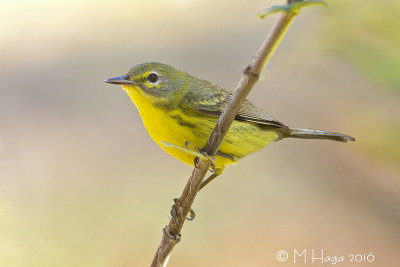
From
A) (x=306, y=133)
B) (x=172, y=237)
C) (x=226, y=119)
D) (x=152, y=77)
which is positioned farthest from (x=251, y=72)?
(x=306, y=133)

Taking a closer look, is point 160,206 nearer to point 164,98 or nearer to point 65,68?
point 164,98

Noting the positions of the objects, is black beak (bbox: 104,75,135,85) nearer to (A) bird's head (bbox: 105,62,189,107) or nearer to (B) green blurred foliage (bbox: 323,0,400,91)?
(A) bird's head (bbox: 105,62,189,107)

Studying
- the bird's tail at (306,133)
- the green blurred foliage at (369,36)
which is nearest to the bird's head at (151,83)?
the bird's tail at (306,133)

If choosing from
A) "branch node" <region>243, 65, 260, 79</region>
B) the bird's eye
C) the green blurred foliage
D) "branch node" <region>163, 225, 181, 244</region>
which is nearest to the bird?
the bird's eye

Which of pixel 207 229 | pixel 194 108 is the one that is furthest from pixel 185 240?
pixel 194 108

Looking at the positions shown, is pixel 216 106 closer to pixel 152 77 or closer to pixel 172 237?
pixel 152 77
